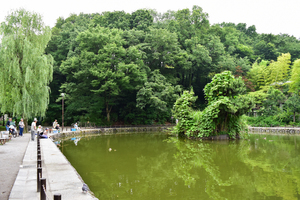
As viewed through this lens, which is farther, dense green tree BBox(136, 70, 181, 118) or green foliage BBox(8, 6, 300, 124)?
green foliage BBox(8, 6, 300, 124)

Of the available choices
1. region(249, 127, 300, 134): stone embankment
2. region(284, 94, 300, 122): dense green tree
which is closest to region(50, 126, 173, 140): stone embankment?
region(249, 127, 300, 134): stone embankment

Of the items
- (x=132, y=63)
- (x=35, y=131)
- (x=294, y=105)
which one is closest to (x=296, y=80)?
(x=294, y=105)

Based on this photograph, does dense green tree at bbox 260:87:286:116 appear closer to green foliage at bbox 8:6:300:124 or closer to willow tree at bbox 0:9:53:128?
green foliage at bbox 8:6:300:124

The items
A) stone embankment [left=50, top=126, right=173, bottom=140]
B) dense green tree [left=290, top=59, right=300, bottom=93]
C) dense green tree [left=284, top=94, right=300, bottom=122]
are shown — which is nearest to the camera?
stone embankment [left=50, top=126, right=173, bottom=140]

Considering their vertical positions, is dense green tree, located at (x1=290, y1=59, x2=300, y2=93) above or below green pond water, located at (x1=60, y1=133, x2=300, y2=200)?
above

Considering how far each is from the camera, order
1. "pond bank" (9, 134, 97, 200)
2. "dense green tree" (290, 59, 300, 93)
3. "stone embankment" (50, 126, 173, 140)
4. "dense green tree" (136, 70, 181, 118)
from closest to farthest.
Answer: "pond bank" (9, 134, 97, 200), "stone embankment" (50, 126, 173, 140), "dense green tree" (136, 70, 181, 118), "dense green tree" (290, 59, 300, 93)

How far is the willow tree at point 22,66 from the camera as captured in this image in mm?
21391

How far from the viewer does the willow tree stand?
21.4m

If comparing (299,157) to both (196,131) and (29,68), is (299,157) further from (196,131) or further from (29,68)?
(29,68)

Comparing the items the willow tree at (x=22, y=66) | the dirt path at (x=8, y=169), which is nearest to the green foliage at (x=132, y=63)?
the willow tree at (x=22, y=66)

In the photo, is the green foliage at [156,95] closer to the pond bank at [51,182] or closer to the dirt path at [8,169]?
the dirt path at [8,169]

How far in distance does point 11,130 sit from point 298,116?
119ft

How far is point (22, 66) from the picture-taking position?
21922 millimetres

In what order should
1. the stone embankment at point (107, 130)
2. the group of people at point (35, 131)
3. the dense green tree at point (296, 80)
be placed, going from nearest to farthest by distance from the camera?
1. the group of people at point (35, 131)
2. the stone embankment at point (107, 130)
3. the dense green tree at point (296, 80)
